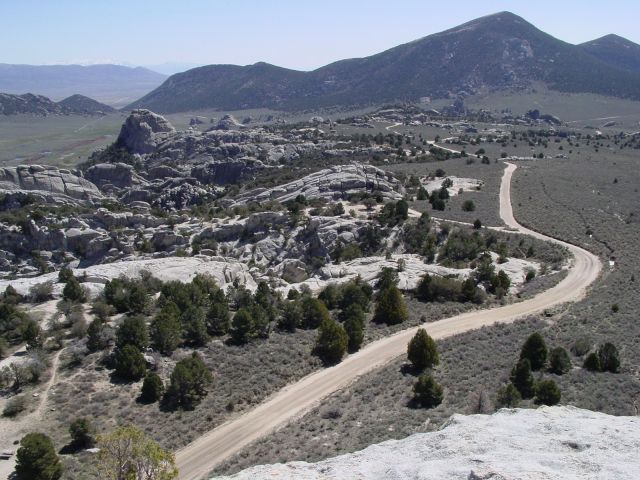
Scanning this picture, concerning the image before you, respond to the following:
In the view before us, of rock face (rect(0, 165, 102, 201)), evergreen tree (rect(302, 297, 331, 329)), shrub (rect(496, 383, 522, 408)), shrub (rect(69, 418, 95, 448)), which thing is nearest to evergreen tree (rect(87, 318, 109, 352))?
shrub (rect(69, 418, 95, 448))

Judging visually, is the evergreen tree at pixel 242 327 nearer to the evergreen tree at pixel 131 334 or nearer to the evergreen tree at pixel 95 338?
the evergreen tree at pixel 131 334

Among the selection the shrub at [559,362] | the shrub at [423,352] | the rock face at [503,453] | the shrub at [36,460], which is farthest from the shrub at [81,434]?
the shrub at [559,362]

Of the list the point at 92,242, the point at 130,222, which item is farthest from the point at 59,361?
the point at 130,222

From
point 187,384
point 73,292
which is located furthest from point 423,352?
point 73,292

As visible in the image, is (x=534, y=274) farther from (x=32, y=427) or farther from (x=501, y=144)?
(x=501, y=144)

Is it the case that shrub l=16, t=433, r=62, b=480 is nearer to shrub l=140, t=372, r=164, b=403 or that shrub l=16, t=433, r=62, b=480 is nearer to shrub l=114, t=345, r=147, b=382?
shrub l=140, t=372, r=164, b=403

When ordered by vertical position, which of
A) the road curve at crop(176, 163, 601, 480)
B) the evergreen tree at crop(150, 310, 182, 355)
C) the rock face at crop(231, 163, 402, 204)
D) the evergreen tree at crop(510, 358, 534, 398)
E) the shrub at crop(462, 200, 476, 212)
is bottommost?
the road curve at crop(176, 163, 601, 480)

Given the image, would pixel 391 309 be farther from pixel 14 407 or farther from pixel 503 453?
pixel 14 407
